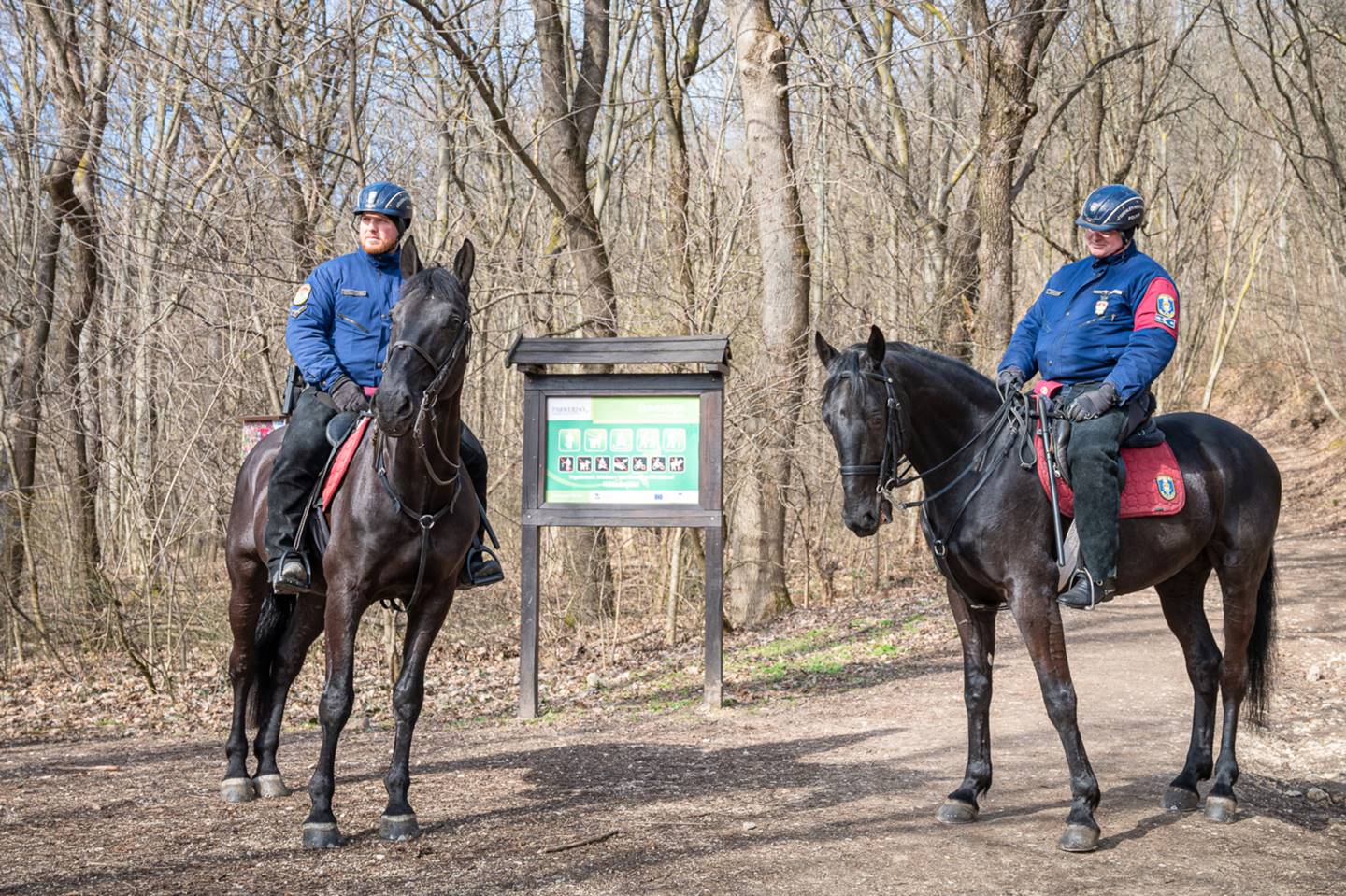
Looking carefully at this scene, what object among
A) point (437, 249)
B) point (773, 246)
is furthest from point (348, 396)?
point (773, 246)

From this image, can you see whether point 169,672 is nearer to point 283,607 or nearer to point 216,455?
point 216,455

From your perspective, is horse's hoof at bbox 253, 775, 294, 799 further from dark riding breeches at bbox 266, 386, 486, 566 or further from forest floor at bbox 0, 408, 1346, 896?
dark riding breeches at bbox 266, 386, 486, 566

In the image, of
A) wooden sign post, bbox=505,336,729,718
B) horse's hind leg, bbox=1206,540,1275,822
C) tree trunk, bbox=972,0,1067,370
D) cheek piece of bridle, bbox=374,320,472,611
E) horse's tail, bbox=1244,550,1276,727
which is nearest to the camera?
cheek piece of bridle, bbox=374,320,472,611

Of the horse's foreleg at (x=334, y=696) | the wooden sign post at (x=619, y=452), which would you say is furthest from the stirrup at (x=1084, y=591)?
the wooden sign post at (x=619, y=452)

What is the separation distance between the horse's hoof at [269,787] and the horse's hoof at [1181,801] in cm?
467

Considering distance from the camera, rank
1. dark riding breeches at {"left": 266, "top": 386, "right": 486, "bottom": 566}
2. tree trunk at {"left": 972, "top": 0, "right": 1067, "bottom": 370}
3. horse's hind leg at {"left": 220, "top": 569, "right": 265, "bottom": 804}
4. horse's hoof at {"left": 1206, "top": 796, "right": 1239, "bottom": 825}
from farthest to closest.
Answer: tree trunk at {"left": 972, "top": 0, "right": 1067, "bottom": 370} < horse's hind leg at {"left": 220, "top": 569, "right": 265, "bottom": 804} < dark riding breeches at {"left": 266, "top": 386, "right": 486, "bottom": 566} < horse's hoof at {"left": 1206, "top": 796, "right": 1239, "bottom": 825}

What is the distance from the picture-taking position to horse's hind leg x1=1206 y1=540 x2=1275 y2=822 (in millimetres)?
6250

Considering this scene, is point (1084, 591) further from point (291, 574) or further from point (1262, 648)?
point (291, 574)

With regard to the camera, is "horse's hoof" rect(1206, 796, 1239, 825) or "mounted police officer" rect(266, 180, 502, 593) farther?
"mounted police officer" rect(266, 180, 502, 593)

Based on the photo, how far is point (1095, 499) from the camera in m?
5.56

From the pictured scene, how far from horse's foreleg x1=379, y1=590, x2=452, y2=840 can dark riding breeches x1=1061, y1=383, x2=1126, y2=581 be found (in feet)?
10.2

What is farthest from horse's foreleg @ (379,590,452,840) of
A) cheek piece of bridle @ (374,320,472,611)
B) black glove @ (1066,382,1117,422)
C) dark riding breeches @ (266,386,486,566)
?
black glove @ (1066,382,1117,422)

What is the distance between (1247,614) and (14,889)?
5974 mm

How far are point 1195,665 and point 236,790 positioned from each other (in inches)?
205
